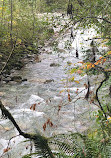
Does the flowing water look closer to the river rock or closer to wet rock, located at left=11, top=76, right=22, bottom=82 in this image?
the river rock

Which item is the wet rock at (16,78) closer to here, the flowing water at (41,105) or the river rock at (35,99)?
the flowing water at (41,105)

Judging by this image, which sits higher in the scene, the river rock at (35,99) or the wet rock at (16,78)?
the wet rock at (16,78)

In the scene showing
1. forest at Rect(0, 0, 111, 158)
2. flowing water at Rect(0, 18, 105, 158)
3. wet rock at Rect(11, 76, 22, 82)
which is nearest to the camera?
forest at Rect(0, 0, 111, 158)

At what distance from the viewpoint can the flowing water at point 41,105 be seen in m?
3.46

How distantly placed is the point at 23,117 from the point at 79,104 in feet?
5.07

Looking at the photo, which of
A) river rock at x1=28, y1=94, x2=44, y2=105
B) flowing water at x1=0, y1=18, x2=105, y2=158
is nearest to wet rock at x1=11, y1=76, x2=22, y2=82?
flowing water at x1=0, y1=18, x2=105, y2=158

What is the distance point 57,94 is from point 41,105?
1001 millimetres

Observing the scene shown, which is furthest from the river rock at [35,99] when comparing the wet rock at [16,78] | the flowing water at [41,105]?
the wet rock at [16,78]

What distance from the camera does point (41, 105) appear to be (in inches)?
191

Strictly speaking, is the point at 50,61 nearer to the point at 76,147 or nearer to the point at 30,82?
the point at 30,82

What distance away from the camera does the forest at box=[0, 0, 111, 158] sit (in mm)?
1776

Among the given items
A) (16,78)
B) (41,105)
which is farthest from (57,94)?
(16,78)

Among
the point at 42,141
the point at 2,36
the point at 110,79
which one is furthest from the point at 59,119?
the point at 2,36

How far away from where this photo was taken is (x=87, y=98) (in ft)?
15.6
